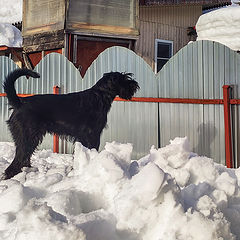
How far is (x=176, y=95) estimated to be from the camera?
5656 millimetres

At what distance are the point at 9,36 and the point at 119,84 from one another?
69.0 ft

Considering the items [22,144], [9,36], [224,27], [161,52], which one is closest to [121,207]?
[22,144]

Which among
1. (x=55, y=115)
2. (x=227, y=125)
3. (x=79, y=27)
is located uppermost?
(x=79, y=27)

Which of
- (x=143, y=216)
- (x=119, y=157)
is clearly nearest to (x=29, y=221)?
(x=143, y=216)

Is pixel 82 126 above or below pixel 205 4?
below

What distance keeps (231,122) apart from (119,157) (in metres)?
3.11

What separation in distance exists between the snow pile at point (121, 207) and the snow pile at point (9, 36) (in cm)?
2227

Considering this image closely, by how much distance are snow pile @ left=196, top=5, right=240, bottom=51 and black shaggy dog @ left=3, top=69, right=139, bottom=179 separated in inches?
365

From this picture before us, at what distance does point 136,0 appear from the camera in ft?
36.8

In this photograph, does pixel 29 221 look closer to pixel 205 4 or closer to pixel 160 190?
pixel 160 190

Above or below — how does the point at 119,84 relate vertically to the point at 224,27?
below

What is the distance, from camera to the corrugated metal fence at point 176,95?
5277mm

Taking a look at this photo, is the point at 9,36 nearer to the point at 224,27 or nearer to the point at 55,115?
the point at 224,27

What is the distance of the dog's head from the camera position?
182 inches
